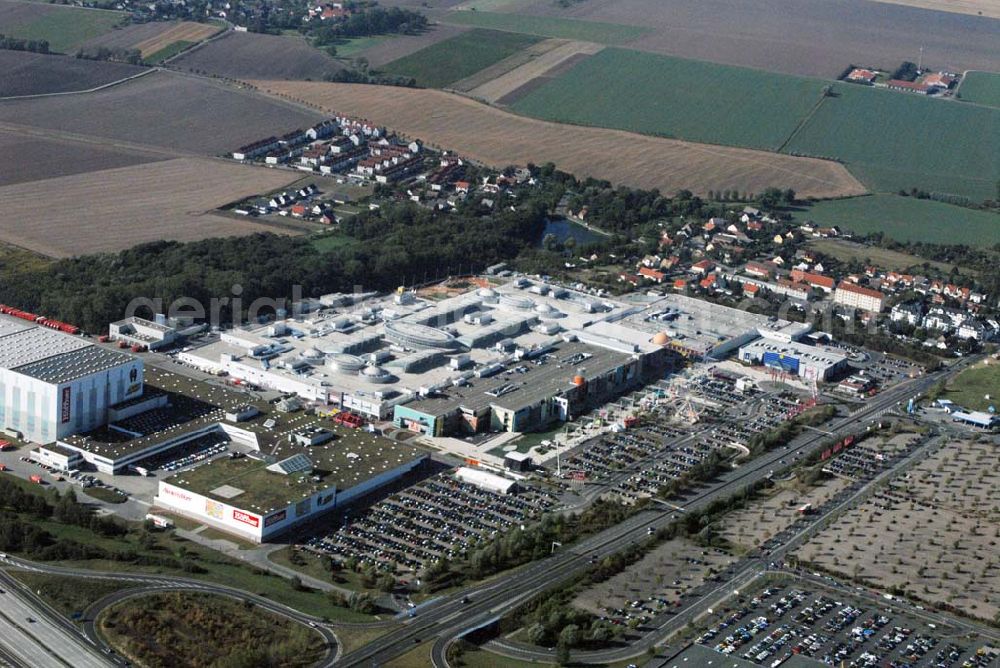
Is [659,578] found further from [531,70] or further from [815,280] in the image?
[531,70]

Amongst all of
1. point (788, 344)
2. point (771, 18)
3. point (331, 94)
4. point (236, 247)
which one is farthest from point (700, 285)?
point (771, 18)

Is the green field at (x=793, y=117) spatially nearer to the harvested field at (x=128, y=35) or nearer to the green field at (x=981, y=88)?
the green field at (x=981, y=88)

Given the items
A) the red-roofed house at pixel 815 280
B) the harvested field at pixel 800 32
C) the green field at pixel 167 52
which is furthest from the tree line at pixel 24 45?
the red-roofed house at pixel 815 280

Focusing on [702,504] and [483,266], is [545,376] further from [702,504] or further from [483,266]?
[483,266]

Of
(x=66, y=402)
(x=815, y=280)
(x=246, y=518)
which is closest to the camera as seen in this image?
(x=246, y=518)

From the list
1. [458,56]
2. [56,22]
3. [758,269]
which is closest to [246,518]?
[758,269]
